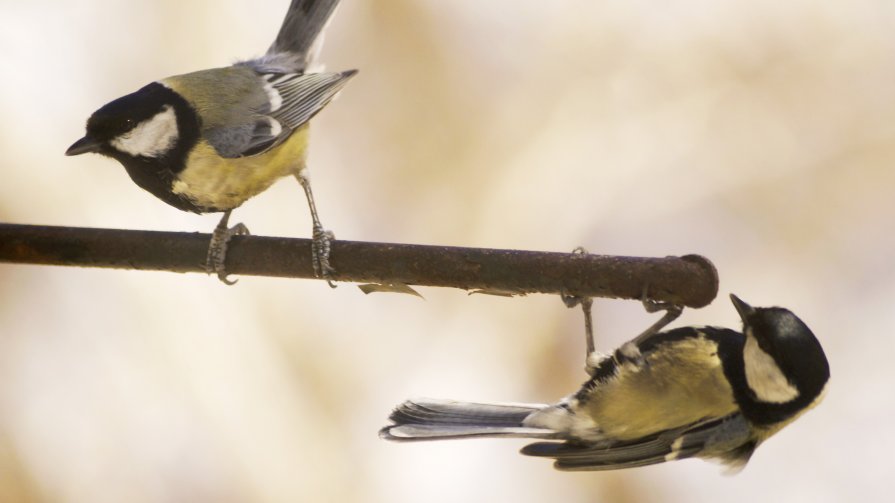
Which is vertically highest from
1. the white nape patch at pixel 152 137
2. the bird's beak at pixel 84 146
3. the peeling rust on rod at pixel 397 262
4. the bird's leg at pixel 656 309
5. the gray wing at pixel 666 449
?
the white nape patch at pixel 152 137

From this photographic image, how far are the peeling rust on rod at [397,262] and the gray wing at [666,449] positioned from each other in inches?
14.7

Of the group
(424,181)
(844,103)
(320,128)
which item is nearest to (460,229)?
(424,181)

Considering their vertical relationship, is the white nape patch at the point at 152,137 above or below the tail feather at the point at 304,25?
below

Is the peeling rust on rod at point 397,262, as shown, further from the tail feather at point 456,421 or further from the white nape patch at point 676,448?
the white nape patch at point 676,448

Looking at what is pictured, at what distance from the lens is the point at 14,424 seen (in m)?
2.03

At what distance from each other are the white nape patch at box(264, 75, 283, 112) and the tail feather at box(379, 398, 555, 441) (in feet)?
2.11

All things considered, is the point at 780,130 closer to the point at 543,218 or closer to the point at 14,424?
the point at 543,218

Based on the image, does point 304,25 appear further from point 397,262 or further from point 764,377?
point 764,377

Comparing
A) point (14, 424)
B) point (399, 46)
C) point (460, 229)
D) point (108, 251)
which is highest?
point (399, 46)

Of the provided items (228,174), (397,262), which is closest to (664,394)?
(397,262)

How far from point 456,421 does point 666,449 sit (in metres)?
0.27

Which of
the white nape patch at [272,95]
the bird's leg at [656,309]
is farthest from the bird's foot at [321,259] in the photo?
the white nape patch at [272,95]

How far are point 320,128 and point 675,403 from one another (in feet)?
4.43

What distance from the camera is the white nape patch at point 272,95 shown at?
4.87 feet
